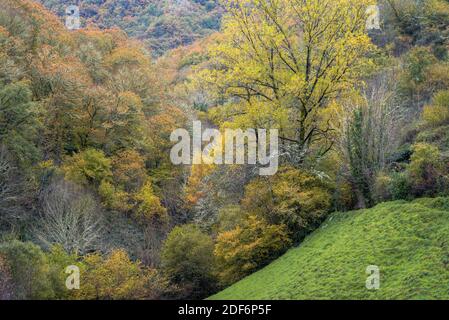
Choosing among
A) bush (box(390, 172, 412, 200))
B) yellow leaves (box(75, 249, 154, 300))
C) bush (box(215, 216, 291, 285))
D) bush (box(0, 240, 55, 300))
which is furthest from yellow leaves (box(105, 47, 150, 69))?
bush (box(390, 172, 412, 200))

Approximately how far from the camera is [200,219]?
20906 millimetres

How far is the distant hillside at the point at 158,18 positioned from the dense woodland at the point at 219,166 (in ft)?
195

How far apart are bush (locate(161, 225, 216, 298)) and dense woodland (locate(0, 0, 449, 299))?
6 centimetres

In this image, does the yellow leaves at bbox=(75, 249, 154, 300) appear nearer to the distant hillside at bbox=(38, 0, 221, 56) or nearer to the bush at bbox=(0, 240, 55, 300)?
the bush at bbox=(0, 240, 55, 300)

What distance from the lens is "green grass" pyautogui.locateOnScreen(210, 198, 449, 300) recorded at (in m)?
9.87

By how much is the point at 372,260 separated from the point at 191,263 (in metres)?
9.26

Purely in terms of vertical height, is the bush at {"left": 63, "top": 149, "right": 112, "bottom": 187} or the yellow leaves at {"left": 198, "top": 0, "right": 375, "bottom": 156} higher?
the yellow leaves at {"left": 198, "top": 0, "right": 375, "bottom": 156}

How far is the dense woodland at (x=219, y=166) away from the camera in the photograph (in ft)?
52.6

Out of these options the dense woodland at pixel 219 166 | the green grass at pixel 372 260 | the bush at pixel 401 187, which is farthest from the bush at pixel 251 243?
the bush at pixel 401 187

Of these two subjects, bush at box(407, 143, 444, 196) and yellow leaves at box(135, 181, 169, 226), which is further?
yellow leaves at box(135, 181, 169, 226)

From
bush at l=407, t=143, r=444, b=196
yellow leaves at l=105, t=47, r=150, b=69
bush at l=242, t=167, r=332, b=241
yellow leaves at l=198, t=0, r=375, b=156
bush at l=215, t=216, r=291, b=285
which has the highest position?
yellow leaves at l=105, t=47, r=150, b=69

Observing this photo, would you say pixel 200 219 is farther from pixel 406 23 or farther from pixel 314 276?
pixel 406 23
